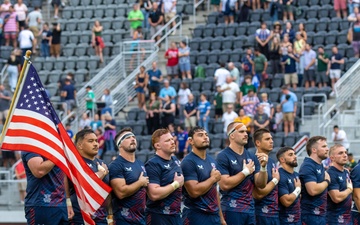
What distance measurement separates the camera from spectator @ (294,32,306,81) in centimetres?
3159

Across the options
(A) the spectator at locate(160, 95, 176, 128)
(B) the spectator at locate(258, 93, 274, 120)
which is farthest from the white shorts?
(A) the spectator at locate(160, 95, 176, 128)

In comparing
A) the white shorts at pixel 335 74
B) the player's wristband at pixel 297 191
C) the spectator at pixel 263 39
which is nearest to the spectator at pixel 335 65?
the white shorts at pixel 335 74

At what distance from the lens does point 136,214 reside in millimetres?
17094

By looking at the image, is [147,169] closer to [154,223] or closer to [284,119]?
[154,223]

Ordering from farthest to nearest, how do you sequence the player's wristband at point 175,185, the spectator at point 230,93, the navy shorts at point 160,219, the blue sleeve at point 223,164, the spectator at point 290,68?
the spectator at point 290,68 < the spectator at point 230,93 < the blue sleeve at point 223,164 < the navy shorts at point 160,219 < the player's wristband at point 175,185

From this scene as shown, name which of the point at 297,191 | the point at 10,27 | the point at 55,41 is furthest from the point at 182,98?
the point at 297,191

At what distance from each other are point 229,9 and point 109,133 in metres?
5.68

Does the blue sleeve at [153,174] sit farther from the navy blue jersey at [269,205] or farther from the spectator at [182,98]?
the spectator at [182,98]

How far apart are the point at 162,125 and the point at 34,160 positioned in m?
14.6

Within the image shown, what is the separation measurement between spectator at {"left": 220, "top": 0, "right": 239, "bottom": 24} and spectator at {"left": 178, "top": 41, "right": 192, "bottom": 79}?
A: 1.93 meters

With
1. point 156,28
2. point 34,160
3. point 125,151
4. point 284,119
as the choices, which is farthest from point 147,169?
point 156,28

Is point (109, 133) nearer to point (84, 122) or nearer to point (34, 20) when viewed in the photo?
point (84, 122)

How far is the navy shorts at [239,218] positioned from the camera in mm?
18000

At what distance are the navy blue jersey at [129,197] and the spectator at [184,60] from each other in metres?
16.1
